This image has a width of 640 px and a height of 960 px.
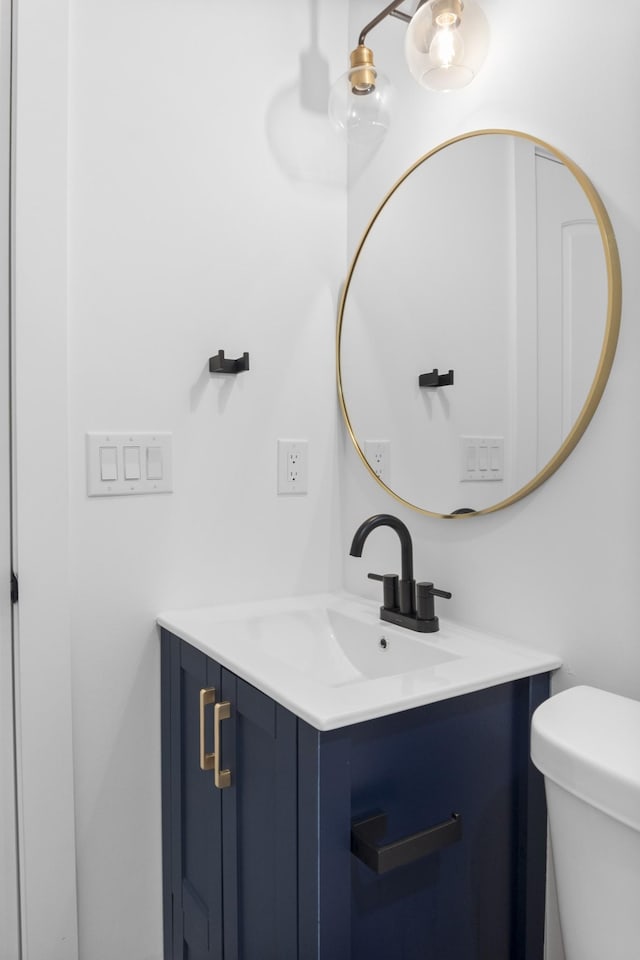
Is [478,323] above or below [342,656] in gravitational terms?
above

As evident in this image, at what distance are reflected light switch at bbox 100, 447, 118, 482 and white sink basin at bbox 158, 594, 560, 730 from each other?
12.2 inches

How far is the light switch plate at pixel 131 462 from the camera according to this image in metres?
1.28

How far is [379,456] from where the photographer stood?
4.83 feet

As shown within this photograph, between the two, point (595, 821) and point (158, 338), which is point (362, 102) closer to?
point (158, 338)

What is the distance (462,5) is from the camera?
115cm

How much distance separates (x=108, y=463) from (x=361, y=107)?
0.92 m

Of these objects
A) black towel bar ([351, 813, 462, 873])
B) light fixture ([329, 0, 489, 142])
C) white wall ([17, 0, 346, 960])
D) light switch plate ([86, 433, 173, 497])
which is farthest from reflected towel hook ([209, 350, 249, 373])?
black towel bar ([351, 813, 462, 873])

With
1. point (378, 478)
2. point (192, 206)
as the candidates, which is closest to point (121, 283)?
point (192, 206)

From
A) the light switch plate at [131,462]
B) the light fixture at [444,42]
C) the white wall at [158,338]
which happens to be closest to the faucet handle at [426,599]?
the white wall at [158,338]

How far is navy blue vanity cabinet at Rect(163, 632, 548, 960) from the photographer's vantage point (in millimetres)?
856

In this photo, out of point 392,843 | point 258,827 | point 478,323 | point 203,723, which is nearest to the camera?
point 392,843

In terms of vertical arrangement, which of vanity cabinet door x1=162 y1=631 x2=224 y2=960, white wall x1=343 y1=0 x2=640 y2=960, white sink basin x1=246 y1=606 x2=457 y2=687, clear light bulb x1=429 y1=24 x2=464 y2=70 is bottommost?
vanity cabinet door x1=162 y1=631 x2=224 y2=960

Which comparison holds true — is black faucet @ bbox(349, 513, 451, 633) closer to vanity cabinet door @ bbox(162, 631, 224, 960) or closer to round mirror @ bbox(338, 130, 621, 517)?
round mirror @ bbox(338, 130, 621, 517)

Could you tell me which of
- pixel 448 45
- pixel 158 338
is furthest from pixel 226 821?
pixel 448 45
